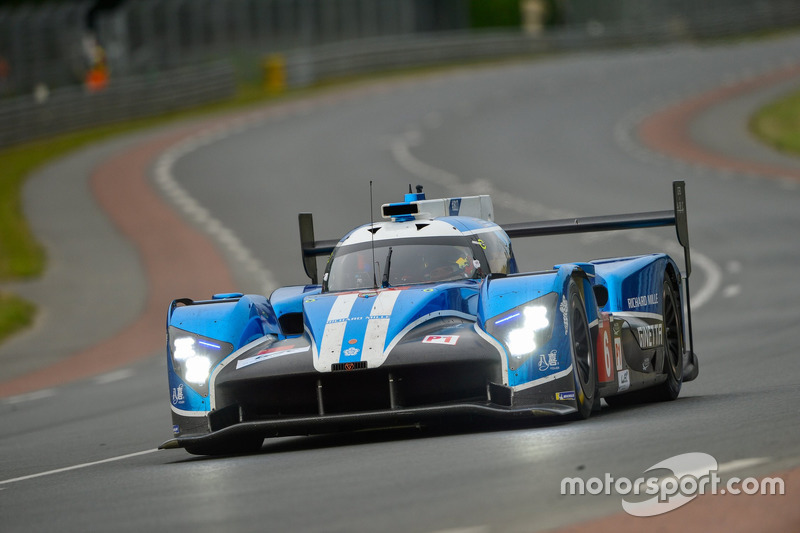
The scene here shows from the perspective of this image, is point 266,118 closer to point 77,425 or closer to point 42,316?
point 42,316

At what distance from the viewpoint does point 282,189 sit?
35.7 meters

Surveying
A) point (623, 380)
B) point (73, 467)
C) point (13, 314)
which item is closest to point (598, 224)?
point (623, 380)

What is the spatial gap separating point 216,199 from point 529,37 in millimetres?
33345

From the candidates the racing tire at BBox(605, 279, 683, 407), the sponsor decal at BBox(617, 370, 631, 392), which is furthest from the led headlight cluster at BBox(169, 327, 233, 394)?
the racing tire at BBox(605, 279, 683, 407)

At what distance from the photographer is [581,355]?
9766mm

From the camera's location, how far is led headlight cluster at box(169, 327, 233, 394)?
9.75m

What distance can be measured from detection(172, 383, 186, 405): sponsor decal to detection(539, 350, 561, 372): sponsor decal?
7.72 ft

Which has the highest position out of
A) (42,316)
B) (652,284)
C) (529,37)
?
(529,37)

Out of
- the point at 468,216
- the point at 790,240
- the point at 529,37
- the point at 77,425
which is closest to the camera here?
the point at 468,216

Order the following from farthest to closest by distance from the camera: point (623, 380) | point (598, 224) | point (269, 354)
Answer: point (598, 224) < point (623, 380) < point (269, 354)

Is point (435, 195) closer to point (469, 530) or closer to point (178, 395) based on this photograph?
point (178, 395)

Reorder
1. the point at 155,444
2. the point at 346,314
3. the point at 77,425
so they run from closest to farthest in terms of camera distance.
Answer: the point at 346,314
the point at 155,444
the point at 77,425

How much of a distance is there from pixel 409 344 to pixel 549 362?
2.81 feet

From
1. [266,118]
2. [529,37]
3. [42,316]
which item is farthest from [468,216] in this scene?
[529,37]
